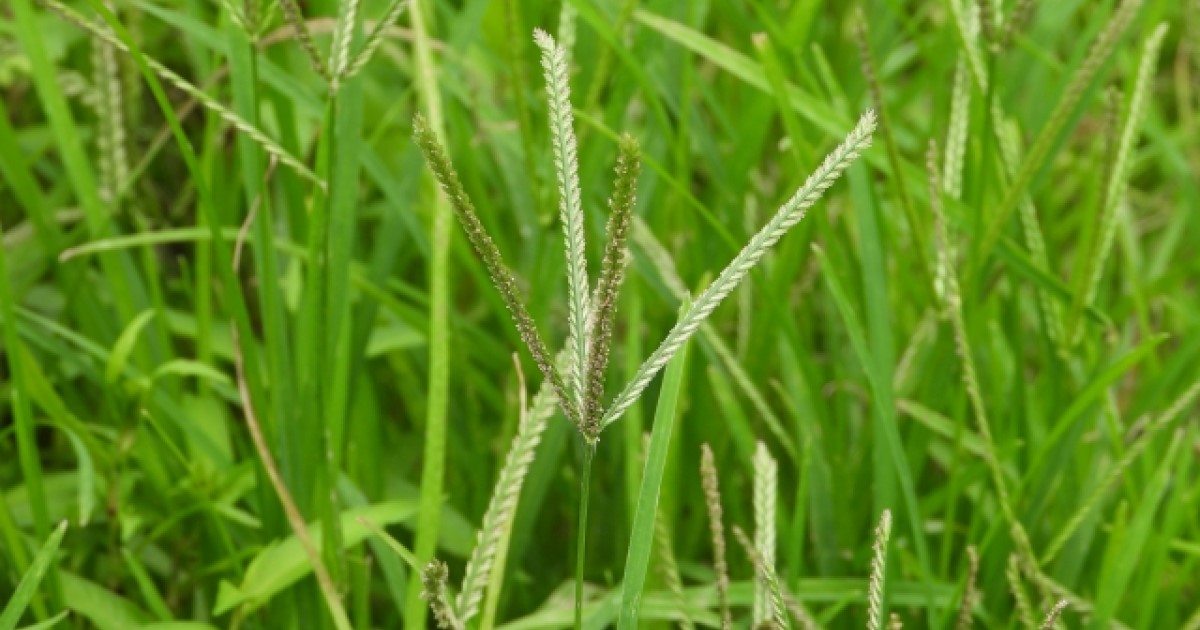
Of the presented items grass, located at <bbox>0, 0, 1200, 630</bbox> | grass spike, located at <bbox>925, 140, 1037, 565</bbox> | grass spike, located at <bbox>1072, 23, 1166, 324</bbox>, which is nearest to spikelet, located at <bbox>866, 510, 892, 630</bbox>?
grass, located at <bbox>0, 0, 1200, 630</bbox>

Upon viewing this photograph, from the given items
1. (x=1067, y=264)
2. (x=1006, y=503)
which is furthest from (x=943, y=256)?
(x=1067, y=264)

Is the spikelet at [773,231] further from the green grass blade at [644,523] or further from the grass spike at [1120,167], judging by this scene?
the grass spike at [1120,167]

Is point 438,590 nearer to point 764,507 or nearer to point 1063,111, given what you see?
point 764,507

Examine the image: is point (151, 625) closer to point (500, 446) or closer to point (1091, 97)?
point (500, 446)

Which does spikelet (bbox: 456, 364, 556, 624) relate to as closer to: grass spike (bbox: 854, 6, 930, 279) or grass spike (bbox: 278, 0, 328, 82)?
grass spike (bbox: 278, 0, 328, 82)

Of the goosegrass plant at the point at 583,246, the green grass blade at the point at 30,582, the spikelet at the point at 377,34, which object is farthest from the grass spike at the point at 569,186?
the green grass blade at the point at 30,582
